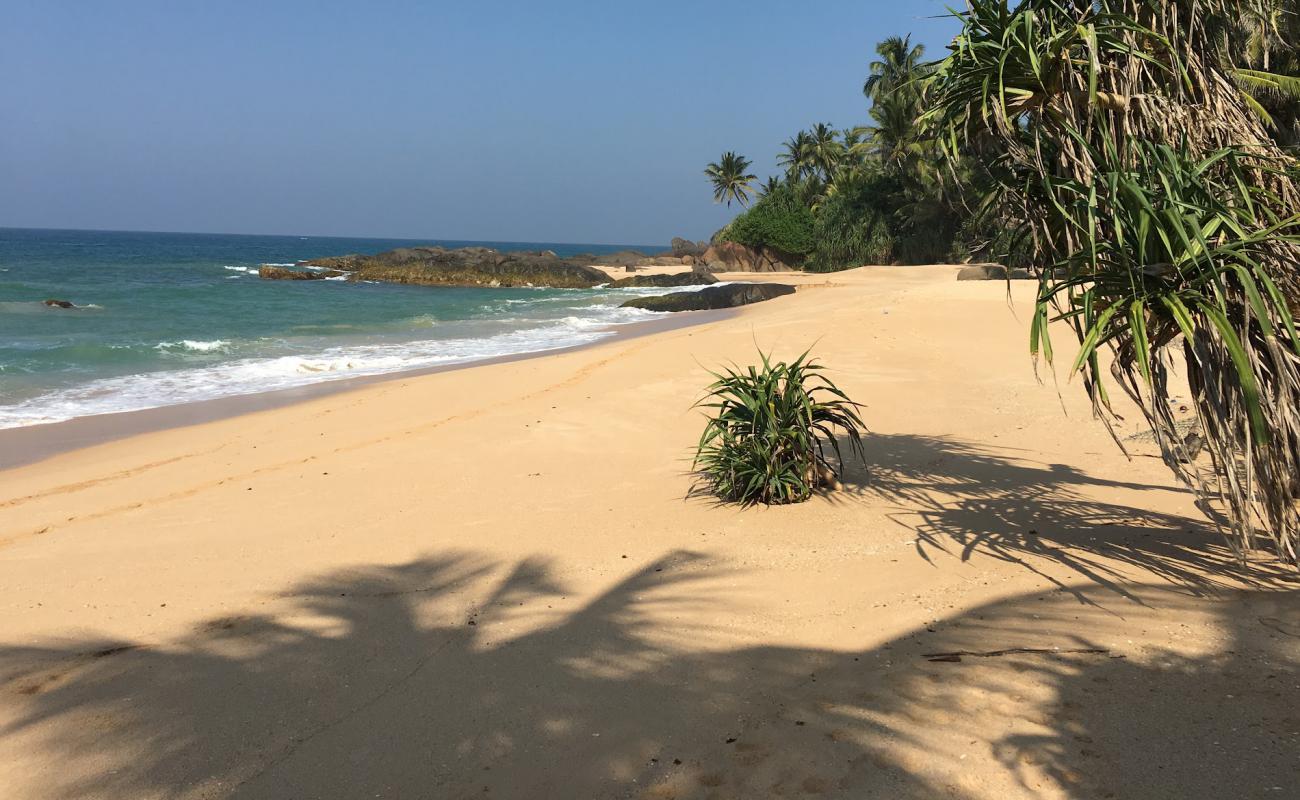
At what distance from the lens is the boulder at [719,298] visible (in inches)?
1145

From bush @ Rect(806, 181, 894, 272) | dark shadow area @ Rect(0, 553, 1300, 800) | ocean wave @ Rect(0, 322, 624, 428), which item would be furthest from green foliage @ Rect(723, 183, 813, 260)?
dark shadow area @ Rect(0, 553, 1300, 800)

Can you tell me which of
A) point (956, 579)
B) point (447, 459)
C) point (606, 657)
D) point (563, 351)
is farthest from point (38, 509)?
point (563, 351)

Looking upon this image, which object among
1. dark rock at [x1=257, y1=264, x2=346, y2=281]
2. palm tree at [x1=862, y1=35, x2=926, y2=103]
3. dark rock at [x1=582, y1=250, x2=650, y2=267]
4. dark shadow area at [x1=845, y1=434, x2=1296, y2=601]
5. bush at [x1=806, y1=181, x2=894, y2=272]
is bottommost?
dark shadow area at [x1=845, y1=434, x2=1296, y2=601]

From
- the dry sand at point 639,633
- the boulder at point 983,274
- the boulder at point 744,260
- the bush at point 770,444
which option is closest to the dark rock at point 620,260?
the boulder at point 744,260

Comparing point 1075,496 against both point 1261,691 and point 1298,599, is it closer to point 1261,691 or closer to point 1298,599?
point 1298,599

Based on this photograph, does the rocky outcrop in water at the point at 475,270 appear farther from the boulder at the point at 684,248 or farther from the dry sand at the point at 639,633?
the dry sand at the point at 639,633

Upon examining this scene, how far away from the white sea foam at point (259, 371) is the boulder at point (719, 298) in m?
5.40

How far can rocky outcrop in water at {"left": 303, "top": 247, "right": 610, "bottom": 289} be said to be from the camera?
5088 centimetres

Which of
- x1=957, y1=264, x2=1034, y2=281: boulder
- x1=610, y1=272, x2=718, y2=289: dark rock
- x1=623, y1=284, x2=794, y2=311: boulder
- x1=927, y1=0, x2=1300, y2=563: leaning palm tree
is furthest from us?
x1=610, y1=272, x2=718, y2=289: dark rock

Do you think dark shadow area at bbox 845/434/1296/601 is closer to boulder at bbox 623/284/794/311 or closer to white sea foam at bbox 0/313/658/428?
white sea foam at bbox 0/313/658/428

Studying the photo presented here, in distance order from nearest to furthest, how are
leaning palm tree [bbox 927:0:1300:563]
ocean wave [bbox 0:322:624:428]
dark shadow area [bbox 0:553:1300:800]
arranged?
1. dark shadow area [bbox 0:553:1300:800]
2. leaning palm tree [bbox 927:0:1300:563]
3. ocean wave [bbox 0:322:624:428]

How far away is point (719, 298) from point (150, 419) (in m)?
19.4

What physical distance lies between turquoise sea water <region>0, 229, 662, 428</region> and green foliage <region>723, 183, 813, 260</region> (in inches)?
484

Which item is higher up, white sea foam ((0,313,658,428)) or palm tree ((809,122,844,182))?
palm tree ((809,122,844,182))
